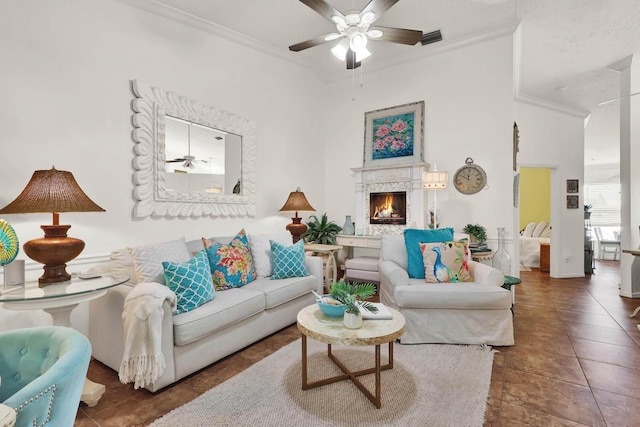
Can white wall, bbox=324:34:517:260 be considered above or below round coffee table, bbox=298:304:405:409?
above

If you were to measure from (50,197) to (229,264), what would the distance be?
1.37 metres

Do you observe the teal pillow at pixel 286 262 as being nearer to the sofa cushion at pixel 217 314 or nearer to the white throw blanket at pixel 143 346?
the sofa cushion at pixel 217 314

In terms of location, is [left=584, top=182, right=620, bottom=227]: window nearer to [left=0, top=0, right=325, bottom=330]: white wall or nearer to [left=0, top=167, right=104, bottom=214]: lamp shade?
[left=0, top=0, right=325, bottom=330]: white wall

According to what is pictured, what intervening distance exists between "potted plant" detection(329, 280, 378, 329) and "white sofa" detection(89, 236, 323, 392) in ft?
2.95

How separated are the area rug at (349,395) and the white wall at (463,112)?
215 centimetres

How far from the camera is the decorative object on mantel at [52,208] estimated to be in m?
1.86

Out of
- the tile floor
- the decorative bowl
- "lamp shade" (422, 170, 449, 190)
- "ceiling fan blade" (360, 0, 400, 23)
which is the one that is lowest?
the tile floor

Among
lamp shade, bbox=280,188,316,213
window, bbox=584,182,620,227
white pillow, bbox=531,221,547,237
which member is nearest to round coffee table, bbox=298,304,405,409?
lamp shade, bbox=280,188,316,213

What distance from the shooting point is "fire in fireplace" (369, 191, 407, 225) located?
4527mm

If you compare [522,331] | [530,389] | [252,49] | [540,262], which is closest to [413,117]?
[252,49]

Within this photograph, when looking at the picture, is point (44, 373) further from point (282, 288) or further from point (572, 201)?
point (572, 201)

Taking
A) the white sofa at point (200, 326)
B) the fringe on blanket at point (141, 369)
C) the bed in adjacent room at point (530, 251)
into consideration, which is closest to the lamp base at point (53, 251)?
the white sofa at point (200, 326)

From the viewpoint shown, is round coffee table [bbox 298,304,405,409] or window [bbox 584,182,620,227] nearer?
round coffee table [bbox 298,304,405,409]

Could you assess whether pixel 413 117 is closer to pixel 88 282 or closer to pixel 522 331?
pixel 522 331
